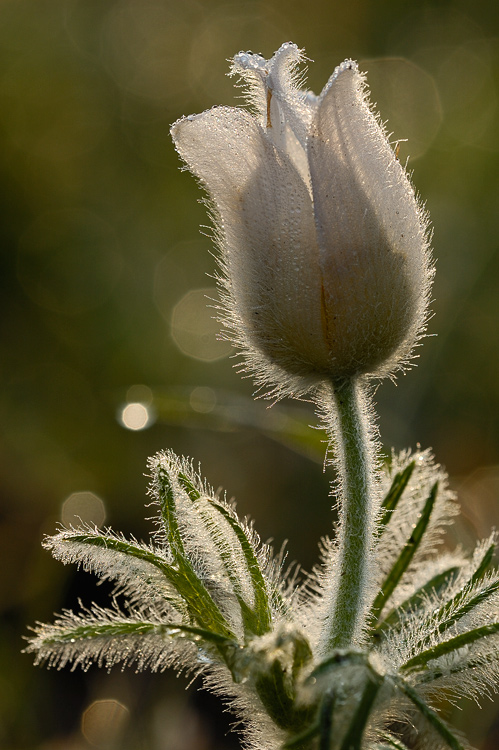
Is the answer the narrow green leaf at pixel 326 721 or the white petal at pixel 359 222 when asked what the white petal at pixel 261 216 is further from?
the narrow green leaf at pixel 326 721

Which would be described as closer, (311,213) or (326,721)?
(326,721)

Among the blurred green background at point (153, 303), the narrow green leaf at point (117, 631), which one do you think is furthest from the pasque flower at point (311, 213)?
the blurred green background at point (153, 303)

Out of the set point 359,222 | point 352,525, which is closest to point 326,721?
point 352,525

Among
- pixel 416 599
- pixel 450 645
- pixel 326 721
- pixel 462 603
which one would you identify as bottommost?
pixel 326 721

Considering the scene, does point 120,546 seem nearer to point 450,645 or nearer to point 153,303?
point 450,645

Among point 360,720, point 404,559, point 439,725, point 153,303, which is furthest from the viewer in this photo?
point 153,303

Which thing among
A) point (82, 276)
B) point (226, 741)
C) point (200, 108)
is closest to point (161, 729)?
point (226, 741)

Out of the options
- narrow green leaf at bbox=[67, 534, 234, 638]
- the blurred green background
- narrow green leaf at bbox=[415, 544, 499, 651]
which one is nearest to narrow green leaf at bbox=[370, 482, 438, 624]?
narrow green leaf at bbox=[415, 544, 499, 651]

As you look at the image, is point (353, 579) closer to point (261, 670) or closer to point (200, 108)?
point (261, 670)
